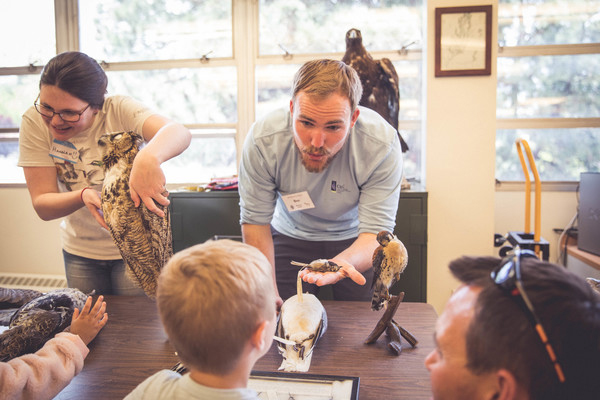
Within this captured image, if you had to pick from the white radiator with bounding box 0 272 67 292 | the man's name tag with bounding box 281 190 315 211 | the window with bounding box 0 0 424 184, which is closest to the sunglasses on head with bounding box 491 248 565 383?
the man's name tag with bounding box 281 190 315 211

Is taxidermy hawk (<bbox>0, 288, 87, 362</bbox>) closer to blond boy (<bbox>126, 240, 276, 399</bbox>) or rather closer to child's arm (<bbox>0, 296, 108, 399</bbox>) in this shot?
child's arm (<bbox>0, 296, 108, 399</bbox>)

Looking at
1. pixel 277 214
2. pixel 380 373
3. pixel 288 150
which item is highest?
pixel 288 150

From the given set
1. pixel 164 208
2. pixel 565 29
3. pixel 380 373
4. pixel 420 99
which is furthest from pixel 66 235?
pixel 565 29

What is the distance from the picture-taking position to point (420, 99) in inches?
137

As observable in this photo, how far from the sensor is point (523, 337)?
0.64 meters

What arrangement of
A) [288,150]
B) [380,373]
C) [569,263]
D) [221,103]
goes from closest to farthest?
[380,373], [288,150], [569,263], [221,103]

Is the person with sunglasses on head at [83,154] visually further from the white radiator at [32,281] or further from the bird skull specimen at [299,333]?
the white radiator at [32,281]

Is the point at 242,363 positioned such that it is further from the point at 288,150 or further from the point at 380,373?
the point at 288,150

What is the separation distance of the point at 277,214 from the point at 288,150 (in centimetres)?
45

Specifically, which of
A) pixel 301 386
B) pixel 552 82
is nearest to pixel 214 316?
pixel 301 386

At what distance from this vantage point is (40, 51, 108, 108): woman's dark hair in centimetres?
151

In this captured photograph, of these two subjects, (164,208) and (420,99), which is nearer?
(164,208)

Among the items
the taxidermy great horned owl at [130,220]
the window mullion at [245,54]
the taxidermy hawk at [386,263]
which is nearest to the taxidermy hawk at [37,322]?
the taxidermy great horned owl at [130,220]

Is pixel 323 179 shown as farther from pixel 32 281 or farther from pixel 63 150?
pixel 32 281
